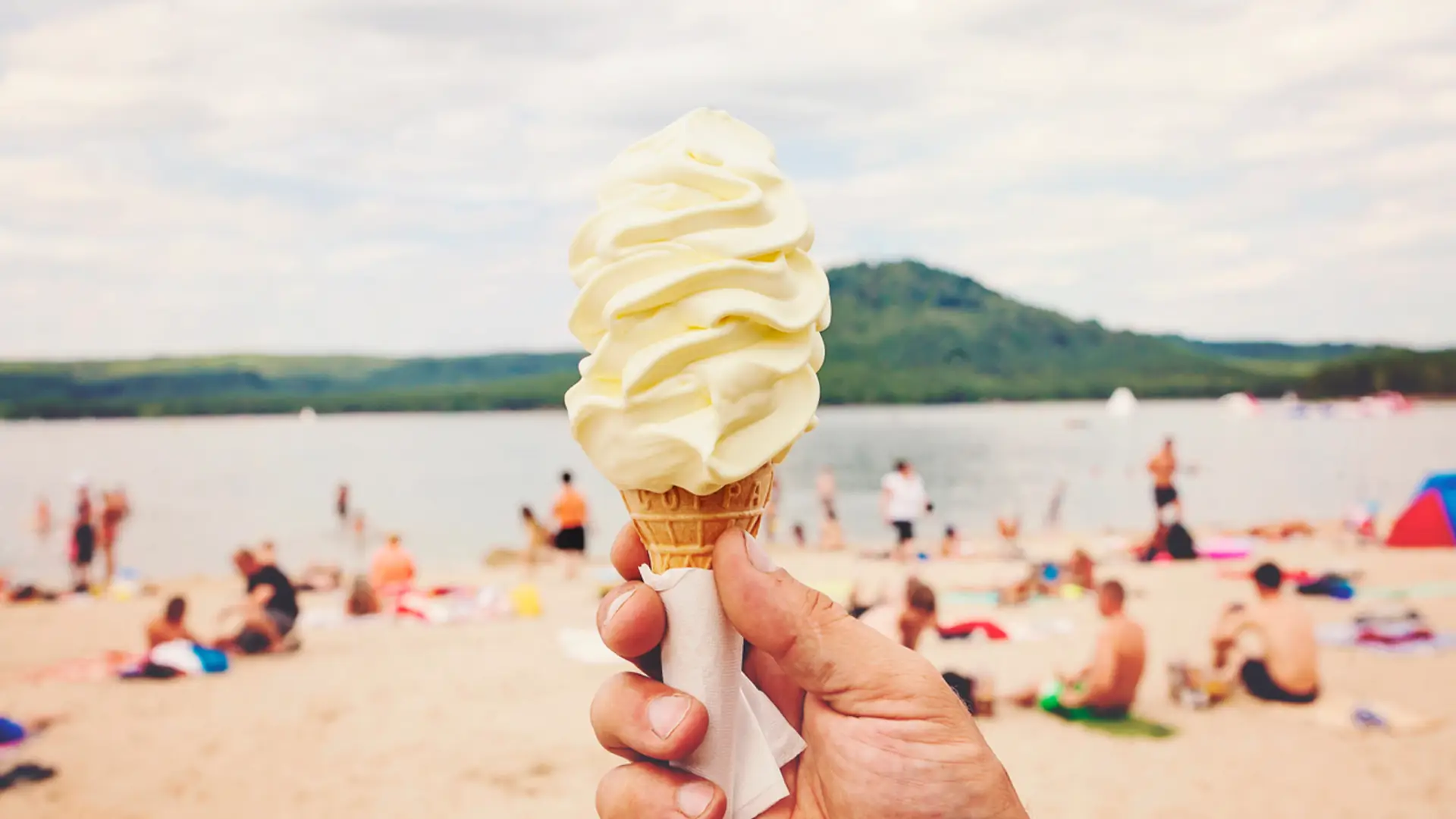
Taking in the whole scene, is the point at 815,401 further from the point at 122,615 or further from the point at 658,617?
the point at 122,615

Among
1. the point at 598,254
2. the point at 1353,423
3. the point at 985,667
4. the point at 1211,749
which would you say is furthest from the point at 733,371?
the point at 1353,423

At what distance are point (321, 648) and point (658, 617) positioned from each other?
41.4 ft

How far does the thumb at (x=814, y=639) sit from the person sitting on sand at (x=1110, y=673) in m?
7.69

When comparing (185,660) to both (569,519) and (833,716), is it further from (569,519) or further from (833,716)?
(833,716)

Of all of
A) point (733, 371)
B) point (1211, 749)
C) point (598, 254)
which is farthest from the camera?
point (1211, 749)

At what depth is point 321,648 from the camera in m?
14.0

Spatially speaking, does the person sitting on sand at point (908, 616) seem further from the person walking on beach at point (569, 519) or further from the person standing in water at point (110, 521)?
the person standing in water at point (110, 521)

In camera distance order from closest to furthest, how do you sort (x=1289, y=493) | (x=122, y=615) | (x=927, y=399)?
(x=122, y=615)
(x=1289, y=493)
(x=927, y=399)

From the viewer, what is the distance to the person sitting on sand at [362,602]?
15906 mm

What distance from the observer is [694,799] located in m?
2.81

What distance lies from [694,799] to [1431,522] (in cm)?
2264

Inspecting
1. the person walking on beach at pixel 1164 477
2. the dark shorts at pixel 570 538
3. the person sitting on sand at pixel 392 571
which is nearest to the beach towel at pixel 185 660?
the person sitting on sand at pixel 392 571

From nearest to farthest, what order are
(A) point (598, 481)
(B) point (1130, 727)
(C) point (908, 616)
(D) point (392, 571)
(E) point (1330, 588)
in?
1. (B) point (1130, 727)
2. (C) point (908, 616)
3. (E) point (1330, 588)
4. (D) point (392, 571)
5. (A) point (598, 481)

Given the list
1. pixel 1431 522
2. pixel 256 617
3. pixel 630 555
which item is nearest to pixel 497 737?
pixel 256 617
